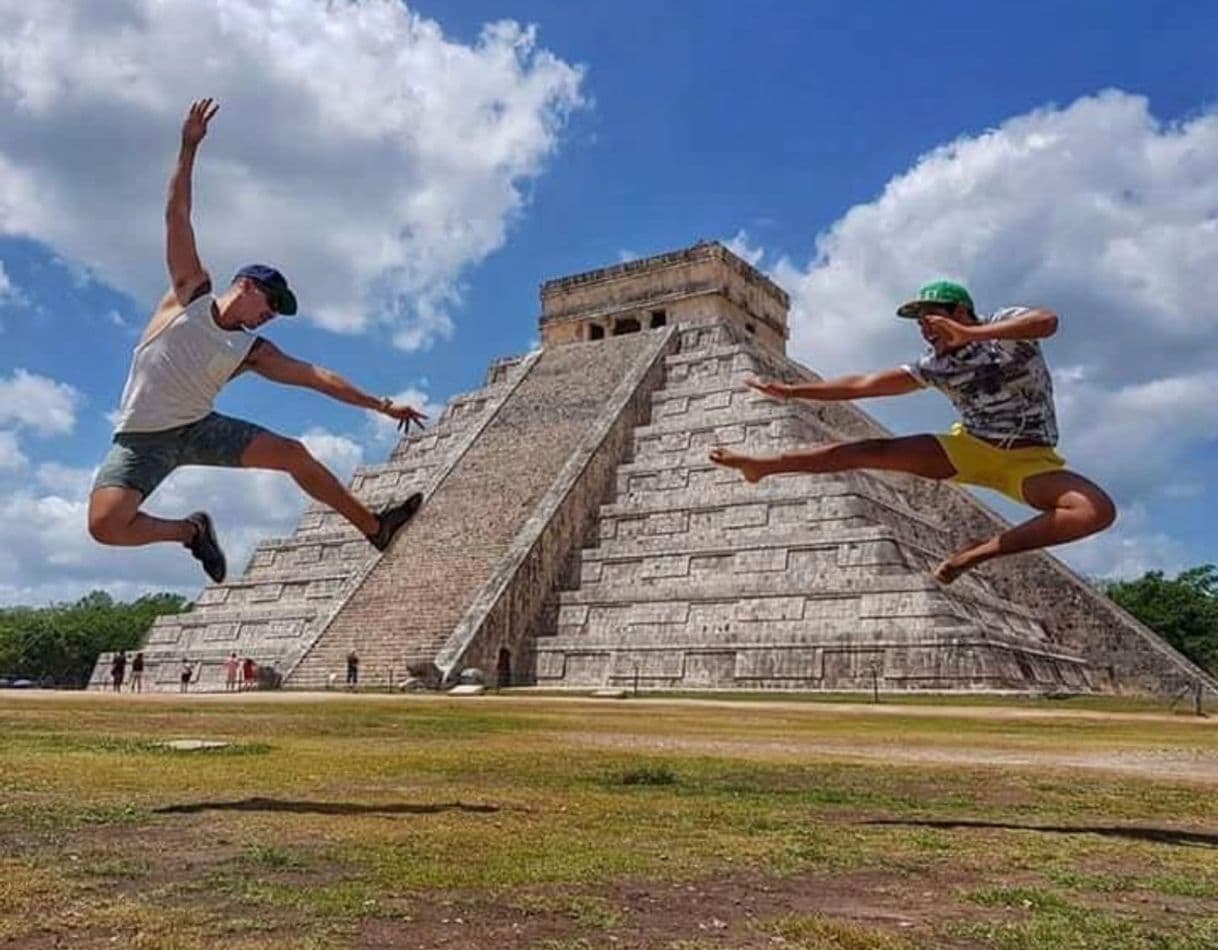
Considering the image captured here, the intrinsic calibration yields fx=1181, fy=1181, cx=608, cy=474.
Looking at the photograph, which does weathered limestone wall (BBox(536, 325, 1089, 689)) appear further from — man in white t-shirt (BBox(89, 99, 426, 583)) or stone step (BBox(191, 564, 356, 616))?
man in white t-shirt (BBox(89, 99, 426, 583))

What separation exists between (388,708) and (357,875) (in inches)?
507

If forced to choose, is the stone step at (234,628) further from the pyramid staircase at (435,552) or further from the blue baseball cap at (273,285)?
the blue baseball cap at (273,285)

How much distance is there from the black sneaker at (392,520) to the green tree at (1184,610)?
1793 inches

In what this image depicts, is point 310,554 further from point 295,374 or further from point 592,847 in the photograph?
point 592,847

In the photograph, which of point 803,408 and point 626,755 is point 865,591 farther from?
point 626,755

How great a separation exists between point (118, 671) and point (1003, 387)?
103 feet

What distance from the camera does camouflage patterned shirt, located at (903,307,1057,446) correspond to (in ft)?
19.9

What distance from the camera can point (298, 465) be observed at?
22.7ft

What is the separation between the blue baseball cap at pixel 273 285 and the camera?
6613 millimetres

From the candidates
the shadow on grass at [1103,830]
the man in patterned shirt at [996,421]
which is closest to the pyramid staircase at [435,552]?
the man in patterned shirt at [996,421]

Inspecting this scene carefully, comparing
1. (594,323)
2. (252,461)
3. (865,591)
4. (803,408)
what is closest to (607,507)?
(803,408)

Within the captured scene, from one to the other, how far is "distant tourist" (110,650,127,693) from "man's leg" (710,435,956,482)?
1150 inches

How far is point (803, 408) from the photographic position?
3238 cm

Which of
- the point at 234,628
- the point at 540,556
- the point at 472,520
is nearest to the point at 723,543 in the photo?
the point at 540,556
